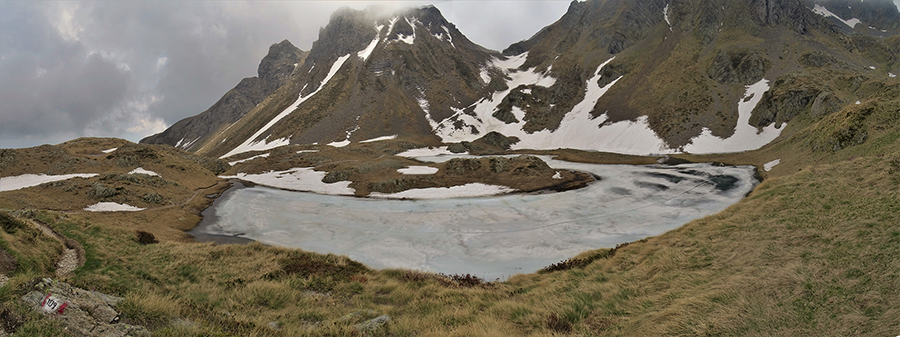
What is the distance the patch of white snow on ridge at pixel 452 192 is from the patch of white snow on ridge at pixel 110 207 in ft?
78.1

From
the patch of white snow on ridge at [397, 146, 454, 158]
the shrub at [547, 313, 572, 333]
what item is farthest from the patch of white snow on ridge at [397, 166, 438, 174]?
the shrub at [547, 313, 572, 333]

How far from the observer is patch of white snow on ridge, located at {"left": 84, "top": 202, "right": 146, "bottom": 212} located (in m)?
32.1

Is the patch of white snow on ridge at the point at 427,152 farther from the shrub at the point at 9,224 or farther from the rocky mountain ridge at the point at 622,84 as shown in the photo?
the shrub at the point at 9,224

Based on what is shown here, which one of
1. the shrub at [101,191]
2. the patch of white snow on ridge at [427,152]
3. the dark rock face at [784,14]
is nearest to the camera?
the shrub at [101,191]

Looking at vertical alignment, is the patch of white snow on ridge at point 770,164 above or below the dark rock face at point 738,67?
below

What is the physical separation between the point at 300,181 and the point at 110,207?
77.9 feet

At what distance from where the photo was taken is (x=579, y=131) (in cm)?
11081

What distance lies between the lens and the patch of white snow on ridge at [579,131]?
90000 millimetres

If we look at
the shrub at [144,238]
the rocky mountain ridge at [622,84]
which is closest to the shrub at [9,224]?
the shrub at [144,238]

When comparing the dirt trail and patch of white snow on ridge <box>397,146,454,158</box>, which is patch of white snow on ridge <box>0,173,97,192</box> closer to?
the dirt trail

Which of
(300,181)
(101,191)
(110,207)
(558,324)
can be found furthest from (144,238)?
(300,181)

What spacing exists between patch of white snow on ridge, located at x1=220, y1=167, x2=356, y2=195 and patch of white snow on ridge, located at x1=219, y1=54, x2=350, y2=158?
7482cm

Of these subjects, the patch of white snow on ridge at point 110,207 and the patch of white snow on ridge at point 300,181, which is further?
the patch of white snow on ridge at point 300,181

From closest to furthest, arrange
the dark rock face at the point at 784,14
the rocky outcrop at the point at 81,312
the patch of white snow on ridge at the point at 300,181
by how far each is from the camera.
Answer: the rocky outcrop at the point at 81,312 < the patch of white snow on ridge at the point at 300,181 < the dark rock face at the point at 784,14
